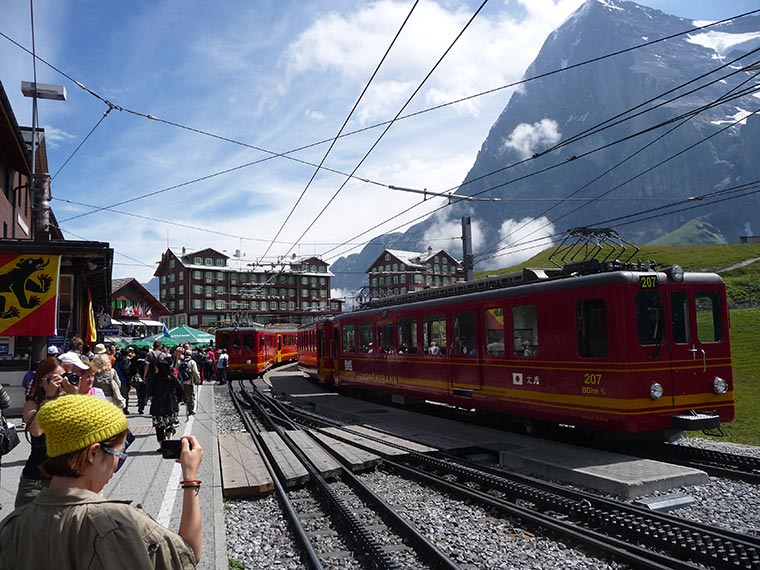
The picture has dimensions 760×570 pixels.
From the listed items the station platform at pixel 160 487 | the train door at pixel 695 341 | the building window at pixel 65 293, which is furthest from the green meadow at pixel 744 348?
the building window at pixel 65 293

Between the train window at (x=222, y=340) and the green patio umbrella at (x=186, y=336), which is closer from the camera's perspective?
the green patio umbrella at (x=186, y=336)

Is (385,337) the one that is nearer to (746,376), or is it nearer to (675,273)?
(675,273)

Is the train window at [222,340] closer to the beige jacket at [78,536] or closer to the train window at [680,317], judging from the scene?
the train window at [680,317]

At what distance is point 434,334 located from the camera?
14781 mm

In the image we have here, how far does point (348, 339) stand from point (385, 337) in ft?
11.5

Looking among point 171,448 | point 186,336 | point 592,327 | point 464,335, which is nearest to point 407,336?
point 464,335

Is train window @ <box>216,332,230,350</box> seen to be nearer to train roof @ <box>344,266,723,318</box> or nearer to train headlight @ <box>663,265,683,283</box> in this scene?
train roof @ <box>344,266,723,318</box>

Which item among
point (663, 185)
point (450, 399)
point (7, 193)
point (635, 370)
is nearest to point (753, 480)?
point (635, 370)

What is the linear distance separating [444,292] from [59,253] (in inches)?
357

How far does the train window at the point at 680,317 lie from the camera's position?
1000 centimetres

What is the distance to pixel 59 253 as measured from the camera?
1396 cm

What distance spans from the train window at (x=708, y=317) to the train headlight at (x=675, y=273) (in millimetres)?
581

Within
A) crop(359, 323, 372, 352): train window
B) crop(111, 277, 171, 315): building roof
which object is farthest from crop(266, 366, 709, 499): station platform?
crop(111, 277, 171, 315): building roof

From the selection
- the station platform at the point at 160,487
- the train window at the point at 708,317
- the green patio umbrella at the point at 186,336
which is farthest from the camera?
the green patio umbrella at the point at 186,336
